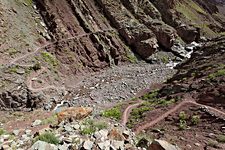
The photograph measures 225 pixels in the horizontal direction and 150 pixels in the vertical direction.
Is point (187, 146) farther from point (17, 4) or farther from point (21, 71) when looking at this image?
point (17, 4)

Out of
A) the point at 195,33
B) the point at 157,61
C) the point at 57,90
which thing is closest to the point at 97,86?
the point at 57,90

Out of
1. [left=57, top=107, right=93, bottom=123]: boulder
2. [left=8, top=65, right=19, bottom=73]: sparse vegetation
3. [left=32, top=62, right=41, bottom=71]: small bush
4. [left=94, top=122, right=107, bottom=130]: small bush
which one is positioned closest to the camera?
[left=94, top=122, right=107, bottom=130]: small bush

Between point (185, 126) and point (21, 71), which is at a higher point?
point (21, 71)

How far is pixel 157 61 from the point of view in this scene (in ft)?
166

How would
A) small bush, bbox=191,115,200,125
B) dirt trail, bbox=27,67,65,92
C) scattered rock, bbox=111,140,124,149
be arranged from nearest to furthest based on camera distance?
scattered rock, bbox=111,140,124,149
small bush, bbox=191,115,200,125
dirt trail, bbox=27,67,65,92

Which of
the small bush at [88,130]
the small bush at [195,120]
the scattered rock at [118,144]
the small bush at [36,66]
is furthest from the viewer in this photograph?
the small bush at [36,66]

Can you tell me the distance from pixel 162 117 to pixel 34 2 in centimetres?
3352

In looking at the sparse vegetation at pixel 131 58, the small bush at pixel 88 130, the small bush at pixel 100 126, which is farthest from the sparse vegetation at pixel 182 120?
the sparse vegetation at pixel 131 58

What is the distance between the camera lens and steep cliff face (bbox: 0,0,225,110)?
36.7 meters

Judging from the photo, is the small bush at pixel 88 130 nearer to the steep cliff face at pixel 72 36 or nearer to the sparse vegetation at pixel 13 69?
the steep cliff face at pixel 72 36

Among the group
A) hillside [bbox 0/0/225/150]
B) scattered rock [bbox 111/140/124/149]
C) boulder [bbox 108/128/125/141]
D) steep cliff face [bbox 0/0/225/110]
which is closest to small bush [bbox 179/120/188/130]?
hillside [bbox 0/0/225/150]

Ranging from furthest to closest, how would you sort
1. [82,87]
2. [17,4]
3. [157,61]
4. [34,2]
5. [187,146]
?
[157,61], [34,2], [17,4], [82,87], [187,146]

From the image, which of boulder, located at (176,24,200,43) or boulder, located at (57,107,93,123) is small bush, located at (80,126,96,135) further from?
boulder, located at (176,24,200,43)

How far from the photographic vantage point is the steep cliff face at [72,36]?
36.7 meters
